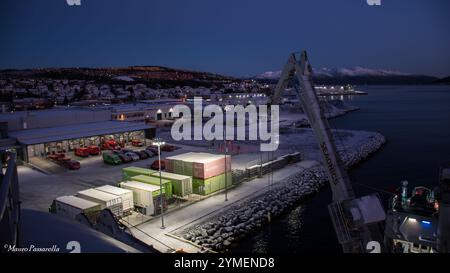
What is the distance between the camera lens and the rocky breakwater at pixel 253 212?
15.3m

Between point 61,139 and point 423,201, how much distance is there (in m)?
28.7

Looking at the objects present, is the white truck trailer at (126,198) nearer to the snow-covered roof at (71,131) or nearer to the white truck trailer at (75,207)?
the white truck trailer at (75,207)

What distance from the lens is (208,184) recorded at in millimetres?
20500

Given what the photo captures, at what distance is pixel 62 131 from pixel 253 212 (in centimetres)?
2296

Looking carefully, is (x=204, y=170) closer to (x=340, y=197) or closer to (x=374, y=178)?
(x=340, y=197)

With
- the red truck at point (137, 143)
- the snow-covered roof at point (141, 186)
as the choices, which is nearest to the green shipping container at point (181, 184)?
the snow-covered roof at point (141, 186)

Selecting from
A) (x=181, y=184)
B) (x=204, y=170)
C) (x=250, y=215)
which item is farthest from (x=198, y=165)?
(x=250, y=215)

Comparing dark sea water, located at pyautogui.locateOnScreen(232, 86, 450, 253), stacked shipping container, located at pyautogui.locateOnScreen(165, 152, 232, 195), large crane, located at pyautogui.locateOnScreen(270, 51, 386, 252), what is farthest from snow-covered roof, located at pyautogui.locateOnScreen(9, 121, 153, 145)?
large crane, located at pyautogui.locateOnScreen(270, 51, 386, 252)

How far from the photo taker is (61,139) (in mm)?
30406

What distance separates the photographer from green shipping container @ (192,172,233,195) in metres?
20.4
